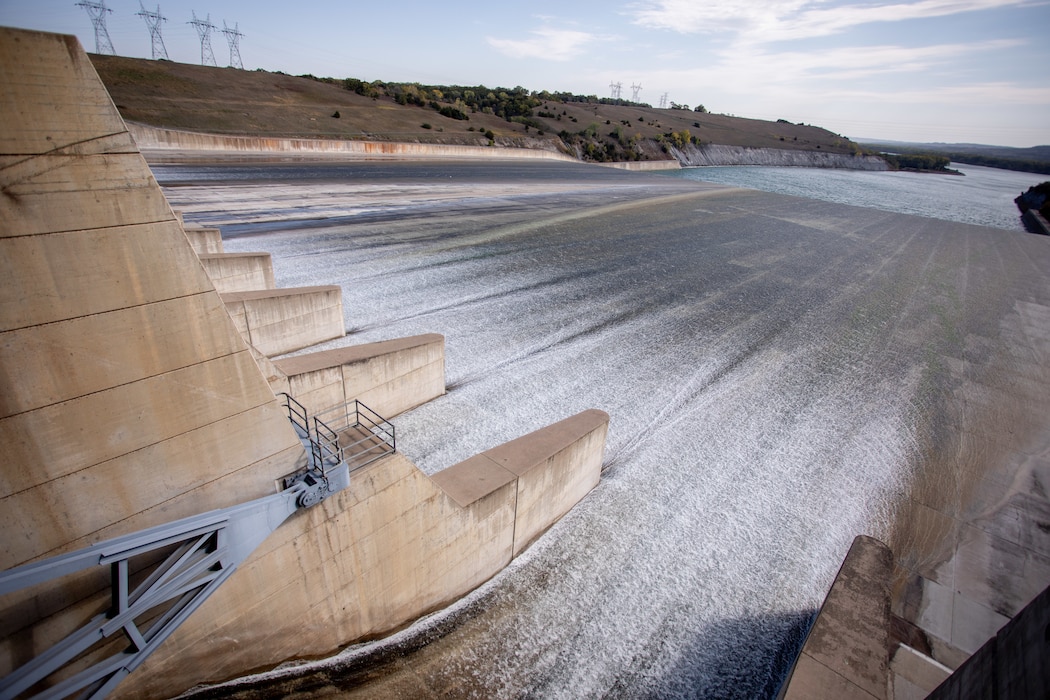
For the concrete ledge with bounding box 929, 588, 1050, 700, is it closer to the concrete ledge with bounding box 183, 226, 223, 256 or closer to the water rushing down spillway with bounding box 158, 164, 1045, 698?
the water rushing down spillway with bounding box 158, 164, 1045, 698

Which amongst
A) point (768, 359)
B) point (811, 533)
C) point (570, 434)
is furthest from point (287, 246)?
point (811, 533)

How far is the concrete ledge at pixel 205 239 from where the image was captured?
17.3 metres

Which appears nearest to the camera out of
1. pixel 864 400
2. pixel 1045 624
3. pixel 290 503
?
pixel 1045 624

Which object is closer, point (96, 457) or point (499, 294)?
point (96, 457)

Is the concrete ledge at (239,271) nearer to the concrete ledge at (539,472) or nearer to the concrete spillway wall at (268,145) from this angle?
the concrete ledge at (539,472)

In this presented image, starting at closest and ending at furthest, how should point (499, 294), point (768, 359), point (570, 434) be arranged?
point (570, 434) < point (768, 359) < point (499, 294)

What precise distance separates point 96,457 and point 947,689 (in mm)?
8583

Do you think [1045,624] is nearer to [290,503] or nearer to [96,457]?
[290,503]

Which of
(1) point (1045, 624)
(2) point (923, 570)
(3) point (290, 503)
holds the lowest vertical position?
(2) point (923, 570)

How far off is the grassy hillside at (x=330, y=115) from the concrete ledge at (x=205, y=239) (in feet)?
127

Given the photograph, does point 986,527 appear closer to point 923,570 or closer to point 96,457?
point 923,570

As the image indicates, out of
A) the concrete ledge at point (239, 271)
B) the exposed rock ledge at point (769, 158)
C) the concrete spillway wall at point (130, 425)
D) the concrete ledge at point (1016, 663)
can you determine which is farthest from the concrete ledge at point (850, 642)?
the exposed rock ledge at point (769, 158)

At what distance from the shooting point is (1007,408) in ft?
47.1

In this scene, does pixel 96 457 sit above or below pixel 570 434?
above
